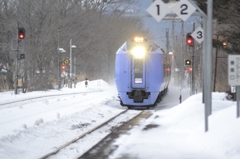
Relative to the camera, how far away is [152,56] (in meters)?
25.2

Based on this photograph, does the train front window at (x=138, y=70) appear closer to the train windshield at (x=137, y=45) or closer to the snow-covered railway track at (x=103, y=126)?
the train windshield at (x=137, y=45)

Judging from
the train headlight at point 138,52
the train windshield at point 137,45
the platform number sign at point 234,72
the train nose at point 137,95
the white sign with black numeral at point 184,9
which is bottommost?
the train nose at point 137,95

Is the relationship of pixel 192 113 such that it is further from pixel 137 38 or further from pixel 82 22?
pixel 82 22

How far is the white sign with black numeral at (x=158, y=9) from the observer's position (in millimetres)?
14055

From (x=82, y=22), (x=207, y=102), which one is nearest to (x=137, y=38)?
(x=207, y=102)

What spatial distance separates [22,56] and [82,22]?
2587cm

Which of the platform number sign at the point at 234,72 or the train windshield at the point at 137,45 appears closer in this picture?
the platform number sign at the point at 234,72

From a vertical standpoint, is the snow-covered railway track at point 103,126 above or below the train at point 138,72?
below

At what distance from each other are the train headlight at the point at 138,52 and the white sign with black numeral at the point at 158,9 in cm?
1095

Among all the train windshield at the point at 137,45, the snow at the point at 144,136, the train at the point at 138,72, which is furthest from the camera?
the train windshield at the point at 137,45

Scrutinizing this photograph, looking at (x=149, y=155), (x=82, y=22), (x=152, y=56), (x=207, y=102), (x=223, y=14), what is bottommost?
(x=149, y=155)

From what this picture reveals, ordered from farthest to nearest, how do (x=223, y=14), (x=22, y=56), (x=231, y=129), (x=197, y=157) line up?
(x=22, y=56) → (x=223, y=14) → (x=231, y=129) → (x=197, y=157)

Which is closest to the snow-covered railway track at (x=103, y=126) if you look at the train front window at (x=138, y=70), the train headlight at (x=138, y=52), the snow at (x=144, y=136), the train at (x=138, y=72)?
the snow at (x=144, y=136)

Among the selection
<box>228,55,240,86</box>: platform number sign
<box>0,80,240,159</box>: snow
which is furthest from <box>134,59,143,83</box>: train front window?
<box>228,55,240,86</box>: platform number sign
